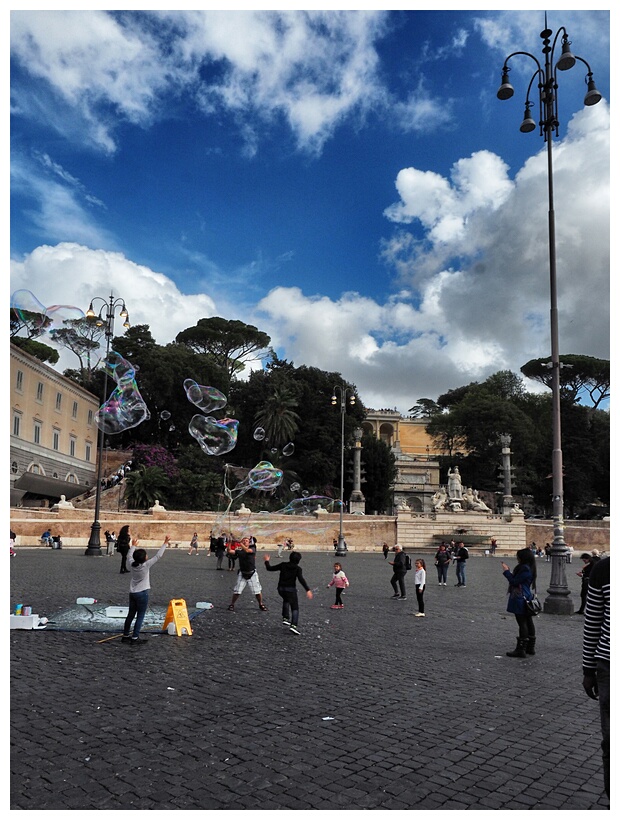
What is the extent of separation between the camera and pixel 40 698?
19.8 ft

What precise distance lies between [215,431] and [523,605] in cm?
1832

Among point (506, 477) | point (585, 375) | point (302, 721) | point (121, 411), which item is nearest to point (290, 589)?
point (302, 721)

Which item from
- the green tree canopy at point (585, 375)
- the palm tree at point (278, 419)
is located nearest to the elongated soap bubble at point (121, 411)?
the palm tree at point (278, 419)

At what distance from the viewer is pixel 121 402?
74.9 feet

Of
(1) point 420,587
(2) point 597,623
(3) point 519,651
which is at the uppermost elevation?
(2) point 597,623

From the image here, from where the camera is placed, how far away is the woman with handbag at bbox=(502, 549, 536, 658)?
8.64 m

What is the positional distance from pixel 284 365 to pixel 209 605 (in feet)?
171

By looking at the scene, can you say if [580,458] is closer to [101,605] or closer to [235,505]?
[235,505]

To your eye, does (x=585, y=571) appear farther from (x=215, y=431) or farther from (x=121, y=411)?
(x=215, y=431)

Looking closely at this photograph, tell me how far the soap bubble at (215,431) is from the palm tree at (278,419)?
2847cm

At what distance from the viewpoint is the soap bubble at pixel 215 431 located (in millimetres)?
25312

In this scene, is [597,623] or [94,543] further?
[94,543]

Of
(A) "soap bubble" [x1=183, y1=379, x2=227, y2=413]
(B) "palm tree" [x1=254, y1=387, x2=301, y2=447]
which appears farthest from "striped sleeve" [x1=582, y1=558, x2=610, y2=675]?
(B) "palm tree" [x1=254, y1=387, x2=301, y2=447]

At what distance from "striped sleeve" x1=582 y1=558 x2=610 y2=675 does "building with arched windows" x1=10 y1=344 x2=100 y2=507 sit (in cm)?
3844
